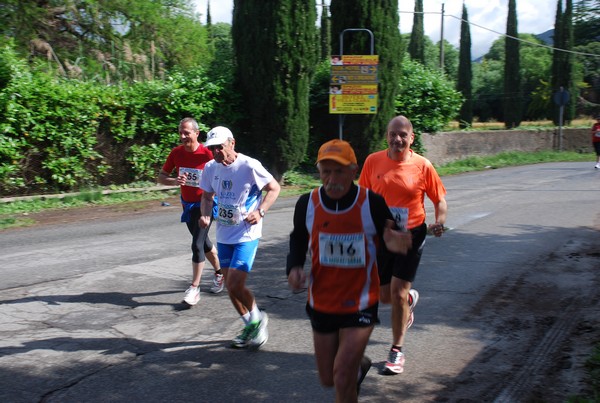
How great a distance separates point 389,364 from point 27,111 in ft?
39.8

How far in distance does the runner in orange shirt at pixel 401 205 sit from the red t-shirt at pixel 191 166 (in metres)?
2.34

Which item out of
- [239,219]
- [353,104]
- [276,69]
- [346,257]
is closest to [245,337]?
[239,219]

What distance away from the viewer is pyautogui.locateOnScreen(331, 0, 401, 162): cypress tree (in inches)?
811

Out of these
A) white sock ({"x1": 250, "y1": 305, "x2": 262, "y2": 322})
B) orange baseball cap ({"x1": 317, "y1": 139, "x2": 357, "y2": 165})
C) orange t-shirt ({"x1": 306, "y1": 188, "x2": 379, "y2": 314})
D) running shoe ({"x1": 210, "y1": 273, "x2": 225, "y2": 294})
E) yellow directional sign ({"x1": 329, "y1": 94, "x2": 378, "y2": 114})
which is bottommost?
running shoe ({"x1": 210, "y1": 273, "x2": 225, "y2": 294})

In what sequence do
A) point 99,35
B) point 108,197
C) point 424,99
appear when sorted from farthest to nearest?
point 99,35 < point 424,99 < point 108,197

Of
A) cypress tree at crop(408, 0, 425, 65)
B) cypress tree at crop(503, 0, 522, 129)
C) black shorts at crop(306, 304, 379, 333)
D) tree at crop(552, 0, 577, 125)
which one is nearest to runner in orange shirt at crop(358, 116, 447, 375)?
black shorts at crop(306, 304, 379, 333)

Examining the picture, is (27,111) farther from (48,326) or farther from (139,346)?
(139,346)

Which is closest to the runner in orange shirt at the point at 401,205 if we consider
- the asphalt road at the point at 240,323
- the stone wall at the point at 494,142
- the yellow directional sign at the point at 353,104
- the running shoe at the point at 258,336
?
the asphalt road at the point at 240,323

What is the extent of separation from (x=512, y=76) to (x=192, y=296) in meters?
45.4

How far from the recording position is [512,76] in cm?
4700

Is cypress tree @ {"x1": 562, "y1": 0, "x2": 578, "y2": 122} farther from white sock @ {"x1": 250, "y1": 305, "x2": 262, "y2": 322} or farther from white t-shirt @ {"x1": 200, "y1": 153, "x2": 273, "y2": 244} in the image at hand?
white sock @ {"x1": 250, "y1": 305, "x2": 262, "y2": 322}

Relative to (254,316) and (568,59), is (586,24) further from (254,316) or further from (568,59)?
(254,316)

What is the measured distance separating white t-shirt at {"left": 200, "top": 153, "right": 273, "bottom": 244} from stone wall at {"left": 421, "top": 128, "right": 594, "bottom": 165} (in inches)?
743

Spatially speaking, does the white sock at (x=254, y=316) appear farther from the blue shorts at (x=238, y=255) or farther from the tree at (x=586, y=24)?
the tree at (x=586, y=24)
